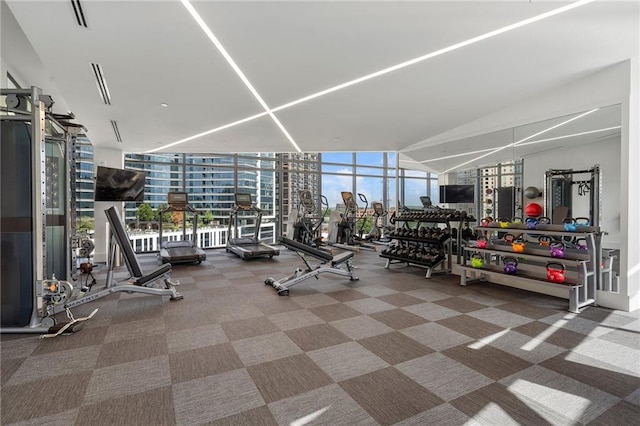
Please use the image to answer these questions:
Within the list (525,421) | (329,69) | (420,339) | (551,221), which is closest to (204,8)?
(329,69)

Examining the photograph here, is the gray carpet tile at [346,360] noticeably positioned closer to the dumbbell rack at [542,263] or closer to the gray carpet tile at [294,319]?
the gray carpet tile at [294,319]

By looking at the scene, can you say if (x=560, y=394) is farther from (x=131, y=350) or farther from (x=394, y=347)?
(x=131, y=350)

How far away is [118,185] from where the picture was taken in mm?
6141

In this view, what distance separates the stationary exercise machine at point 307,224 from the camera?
8406 millimetres

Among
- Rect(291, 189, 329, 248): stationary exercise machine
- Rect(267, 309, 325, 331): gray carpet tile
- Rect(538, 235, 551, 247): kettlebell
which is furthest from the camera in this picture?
Rect(291, 189, 329, 248): stationary exercise machine

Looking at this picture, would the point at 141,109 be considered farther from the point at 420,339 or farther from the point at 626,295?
the point at 626,295

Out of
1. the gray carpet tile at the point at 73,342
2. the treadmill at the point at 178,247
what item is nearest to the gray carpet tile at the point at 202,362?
the gray carpet tile at the point at 73,342

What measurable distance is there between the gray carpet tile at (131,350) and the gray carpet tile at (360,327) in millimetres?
1596

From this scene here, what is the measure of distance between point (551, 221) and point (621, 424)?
139 inches

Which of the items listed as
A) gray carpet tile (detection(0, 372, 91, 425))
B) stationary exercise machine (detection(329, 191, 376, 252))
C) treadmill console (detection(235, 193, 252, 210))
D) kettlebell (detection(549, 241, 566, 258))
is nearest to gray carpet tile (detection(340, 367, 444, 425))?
gray carpet tile (detection(0, 372, 91, 425))

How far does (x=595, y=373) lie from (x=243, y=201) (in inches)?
280

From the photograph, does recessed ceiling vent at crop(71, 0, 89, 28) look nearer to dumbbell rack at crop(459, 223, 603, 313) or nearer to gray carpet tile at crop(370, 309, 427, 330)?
gray carpet tile at crop(370, 309, 427, 330)

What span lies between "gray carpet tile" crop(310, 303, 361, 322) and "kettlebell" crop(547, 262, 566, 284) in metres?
2.50

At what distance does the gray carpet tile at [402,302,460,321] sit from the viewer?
3381mm
